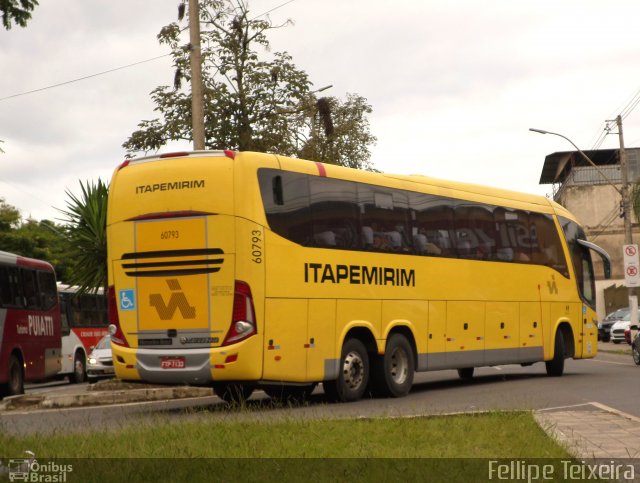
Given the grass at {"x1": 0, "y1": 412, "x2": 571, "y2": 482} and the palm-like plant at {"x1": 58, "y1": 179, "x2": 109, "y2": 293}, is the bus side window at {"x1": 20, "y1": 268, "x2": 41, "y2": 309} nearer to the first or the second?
the palm-like plant at {"x1": 58, "y1": 179, "x2": 109, "y2": 293}

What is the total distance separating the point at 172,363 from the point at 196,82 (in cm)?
781

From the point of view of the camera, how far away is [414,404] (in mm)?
15844

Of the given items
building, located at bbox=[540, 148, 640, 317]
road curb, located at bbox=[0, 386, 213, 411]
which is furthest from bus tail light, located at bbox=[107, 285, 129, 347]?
building, located at bbox=[540, 148, 640, 317]

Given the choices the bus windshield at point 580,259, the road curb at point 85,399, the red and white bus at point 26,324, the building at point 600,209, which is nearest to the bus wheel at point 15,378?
the red and white bus at point 26,324

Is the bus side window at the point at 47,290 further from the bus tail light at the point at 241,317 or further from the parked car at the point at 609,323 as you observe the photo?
the parked car at the point at 609,323

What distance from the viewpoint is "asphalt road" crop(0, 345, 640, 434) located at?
559 inches

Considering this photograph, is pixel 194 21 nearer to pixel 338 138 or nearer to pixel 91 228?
pixel 91 228

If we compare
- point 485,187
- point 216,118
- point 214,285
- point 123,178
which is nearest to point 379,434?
point 214,285

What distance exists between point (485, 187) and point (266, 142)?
13.4 m

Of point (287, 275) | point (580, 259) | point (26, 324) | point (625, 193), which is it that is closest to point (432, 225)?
point (287, 275)

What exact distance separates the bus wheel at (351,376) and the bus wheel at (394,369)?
0.39 m

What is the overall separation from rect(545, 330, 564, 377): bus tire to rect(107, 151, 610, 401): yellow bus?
3503 mm

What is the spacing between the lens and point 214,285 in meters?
15.6

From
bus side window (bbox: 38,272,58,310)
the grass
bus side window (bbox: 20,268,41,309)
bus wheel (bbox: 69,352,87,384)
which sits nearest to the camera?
the grass
